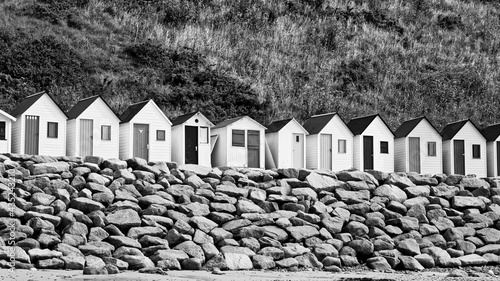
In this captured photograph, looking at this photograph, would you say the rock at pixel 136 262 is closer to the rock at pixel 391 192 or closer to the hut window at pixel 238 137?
the rock at pixel 391 192

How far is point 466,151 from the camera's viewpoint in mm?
46094

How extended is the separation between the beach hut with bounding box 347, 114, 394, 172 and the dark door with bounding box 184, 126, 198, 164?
8.77 m

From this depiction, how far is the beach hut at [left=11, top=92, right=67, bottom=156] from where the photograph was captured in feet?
123

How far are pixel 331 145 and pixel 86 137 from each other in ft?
42.4

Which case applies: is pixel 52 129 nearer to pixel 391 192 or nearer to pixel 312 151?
pixel 312 151

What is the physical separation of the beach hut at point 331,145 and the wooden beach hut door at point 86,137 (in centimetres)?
1162

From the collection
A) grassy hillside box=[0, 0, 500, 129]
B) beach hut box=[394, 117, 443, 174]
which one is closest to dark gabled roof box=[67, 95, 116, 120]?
grassy hillside box=[0, 0, 500, 129]

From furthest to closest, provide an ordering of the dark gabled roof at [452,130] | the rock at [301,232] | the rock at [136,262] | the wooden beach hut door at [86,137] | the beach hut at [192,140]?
the dark gabled roof at [452,130] → the beach hut at [192,140] → the wooden beach hut door at [86,137] → the rock at [301,232] → the rock at [136,262]

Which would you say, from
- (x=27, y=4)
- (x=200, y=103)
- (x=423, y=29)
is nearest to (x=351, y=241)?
(x=200, y=103)

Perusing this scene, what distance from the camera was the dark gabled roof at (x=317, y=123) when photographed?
43.4 meters

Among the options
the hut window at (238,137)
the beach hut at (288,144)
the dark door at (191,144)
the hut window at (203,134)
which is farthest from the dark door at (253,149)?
the dark door at (191,144)

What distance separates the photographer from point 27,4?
6353 centimetres

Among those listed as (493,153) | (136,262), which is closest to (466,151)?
(493,153)

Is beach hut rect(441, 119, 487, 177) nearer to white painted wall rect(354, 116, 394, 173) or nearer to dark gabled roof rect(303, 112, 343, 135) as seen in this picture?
white painted wall rect(354, 116, 394, 173)
